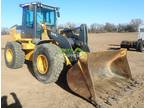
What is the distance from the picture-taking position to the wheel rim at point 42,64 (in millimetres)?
7756

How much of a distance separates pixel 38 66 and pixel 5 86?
117 centimetres

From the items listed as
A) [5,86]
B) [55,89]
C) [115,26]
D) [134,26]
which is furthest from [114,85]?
[115,26]

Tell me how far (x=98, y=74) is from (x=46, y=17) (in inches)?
127

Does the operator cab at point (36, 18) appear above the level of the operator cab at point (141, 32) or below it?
above

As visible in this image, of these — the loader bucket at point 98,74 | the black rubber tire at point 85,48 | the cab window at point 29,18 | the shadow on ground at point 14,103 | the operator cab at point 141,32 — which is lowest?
the shadow on ground at point 14,103

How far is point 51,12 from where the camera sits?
32.7 feet

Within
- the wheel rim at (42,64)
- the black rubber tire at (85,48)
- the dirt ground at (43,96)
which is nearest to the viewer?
the dirt ground at (43,96)

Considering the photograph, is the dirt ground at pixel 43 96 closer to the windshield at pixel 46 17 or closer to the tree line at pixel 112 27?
the windshield at pixel 46 17

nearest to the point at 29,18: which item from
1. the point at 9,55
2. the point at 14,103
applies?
the point at 9,55

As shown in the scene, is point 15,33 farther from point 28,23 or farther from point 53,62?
point 53,62

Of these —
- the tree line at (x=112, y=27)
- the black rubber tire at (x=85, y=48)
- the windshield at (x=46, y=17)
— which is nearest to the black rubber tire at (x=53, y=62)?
the black rubber tire at (x=85, y=48)

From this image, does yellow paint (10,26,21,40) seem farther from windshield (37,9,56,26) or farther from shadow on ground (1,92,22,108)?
shadow on ground (1,92,22,108)

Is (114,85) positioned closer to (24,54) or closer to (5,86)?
(5,86)

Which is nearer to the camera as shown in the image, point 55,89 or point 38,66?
point 55,89
